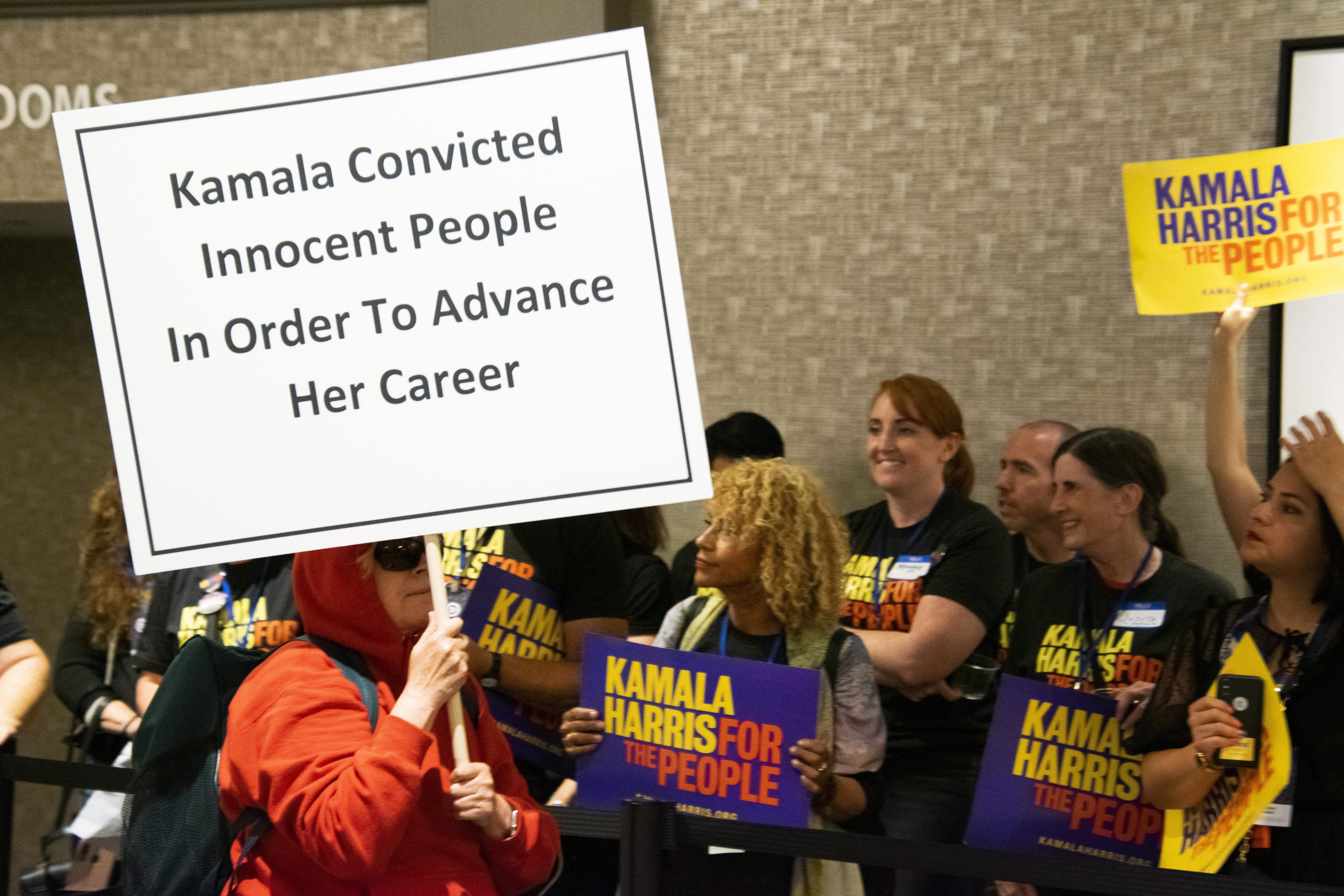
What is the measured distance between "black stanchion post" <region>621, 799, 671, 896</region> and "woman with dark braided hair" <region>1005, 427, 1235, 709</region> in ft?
3.59

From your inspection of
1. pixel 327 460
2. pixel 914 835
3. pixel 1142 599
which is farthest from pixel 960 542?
pixel 327 460

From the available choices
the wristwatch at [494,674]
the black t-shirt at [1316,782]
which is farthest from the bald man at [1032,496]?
the wristwatch at [494,674]

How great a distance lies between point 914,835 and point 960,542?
0.70 m

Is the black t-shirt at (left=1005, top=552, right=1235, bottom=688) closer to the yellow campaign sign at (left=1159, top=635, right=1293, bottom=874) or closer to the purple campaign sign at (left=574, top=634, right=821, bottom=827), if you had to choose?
the yellow campaign sign at (left=1159, top=635, right=1293, bottom=874)

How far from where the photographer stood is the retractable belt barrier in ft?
6.60

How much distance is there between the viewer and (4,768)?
2742mm

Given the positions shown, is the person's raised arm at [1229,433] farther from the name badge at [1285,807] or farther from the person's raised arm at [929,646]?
the name badge at [1285,807]

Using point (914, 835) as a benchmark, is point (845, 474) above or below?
above

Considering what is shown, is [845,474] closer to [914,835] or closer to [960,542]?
[960,542]

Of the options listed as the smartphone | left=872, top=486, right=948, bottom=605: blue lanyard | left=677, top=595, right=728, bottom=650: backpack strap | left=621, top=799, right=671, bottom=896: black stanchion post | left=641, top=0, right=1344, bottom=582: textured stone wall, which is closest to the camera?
left=621, top=799, right=671, bottom=896: black stanchion post

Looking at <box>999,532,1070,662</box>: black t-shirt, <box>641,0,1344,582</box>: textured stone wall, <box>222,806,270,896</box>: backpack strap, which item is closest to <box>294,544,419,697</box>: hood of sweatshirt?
<box>222,806,270,896</box>: backpack strap

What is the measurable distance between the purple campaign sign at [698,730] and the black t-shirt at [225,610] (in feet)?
2.39

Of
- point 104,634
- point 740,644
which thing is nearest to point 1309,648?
point 740,644

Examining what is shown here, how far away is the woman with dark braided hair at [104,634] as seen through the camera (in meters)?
3.48
